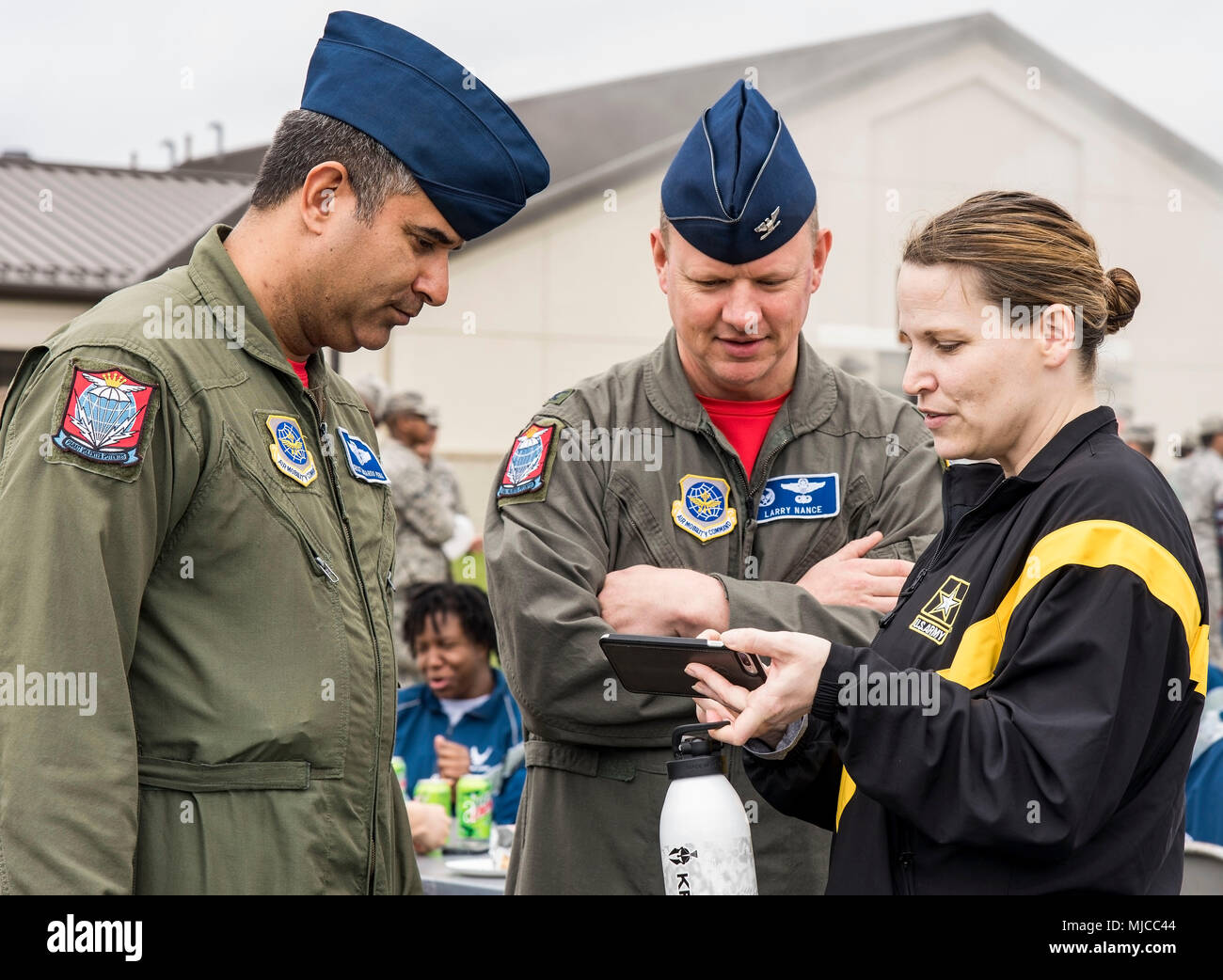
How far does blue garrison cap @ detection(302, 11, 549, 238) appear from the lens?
7.23 feet

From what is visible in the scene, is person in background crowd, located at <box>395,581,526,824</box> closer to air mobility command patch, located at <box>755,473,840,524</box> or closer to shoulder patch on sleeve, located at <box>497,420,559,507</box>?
shoulder patch on sleeve, located at <box>497,420,559,507</box>

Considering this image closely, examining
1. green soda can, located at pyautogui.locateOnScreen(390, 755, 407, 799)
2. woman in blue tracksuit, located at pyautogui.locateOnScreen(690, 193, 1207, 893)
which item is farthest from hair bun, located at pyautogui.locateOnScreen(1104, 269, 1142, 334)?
green soda can, located at pyautogui.locateOnScreen(390, 755, 407, 799)

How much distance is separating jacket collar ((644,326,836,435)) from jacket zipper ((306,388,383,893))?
0.76 metres

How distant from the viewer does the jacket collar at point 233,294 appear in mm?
2121

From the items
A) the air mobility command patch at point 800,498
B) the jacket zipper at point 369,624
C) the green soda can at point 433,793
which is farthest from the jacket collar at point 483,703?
the jacket zipper at point 369,624

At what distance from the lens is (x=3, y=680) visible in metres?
1.75

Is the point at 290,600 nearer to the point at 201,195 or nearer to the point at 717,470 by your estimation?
the point at 717,470

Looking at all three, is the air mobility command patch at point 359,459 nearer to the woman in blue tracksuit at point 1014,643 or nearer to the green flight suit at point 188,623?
the green flight suit at point 188,623

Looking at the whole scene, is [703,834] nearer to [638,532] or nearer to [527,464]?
[638,532]

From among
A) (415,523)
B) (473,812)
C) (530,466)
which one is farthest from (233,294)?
(415,523)

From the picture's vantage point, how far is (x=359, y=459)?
2.40 meters

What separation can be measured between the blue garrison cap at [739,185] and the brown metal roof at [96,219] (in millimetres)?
9404
